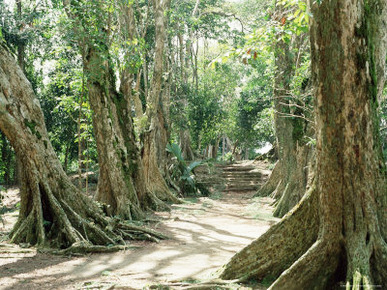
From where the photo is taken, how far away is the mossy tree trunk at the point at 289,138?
Result: 32.1 ft

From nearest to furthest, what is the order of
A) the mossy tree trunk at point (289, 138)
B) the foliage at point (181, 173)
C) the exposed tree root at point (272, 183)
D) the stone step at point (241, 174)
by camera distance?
1. the mossy tree trunk at point (289, 138)
2. the exposed tree root at point (272, 183)
3. the foliage at point (181, 173)
4. the stone step at point (241, 174)

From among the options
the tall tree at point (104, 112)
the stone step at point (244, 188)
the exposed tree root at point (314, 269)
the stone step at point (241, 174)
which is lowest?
the stone step at point (244, 188)

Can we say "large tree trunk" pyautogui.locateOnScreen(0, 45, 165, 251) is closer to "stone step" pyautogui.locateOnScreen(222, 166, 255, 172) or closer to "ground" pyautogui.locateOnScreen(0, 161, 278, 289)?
"ground" pyautogui.locateOnScreen(0, 161, 278, 289)

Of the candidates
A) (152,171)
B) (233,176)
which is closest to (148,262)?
(152,171)

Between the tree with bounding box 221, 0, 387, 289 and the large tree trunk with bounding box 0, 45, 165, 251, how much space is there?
3940 mm

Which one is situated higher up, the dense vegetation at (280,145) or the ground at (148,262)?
the dense vegetation at (280,145)

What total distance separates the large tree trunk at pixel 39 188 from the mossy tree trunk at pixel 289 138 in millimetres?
4885

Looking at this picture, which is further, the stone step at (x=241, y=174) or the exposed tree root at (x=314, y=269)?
the stone step at (x=241, y=174)

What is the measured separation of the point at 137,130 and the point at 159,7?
4.02 meters

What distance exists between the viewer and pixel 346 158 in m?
3.76

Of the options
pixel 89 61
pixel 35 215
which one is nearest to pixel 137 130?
pixel 89 61

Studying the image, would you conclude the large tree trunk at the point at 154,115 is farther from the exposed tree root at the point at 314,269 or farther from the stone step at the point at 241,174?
the exposed tree root at the point at 314,269

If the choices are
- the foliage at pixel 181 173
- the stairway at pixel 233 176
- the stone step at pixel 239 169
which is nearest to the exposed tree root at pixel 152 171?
the foliage at pixel 181 173

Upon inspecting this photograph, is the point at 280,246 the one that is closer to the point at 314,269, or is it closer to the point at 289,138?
the point at 314,269
